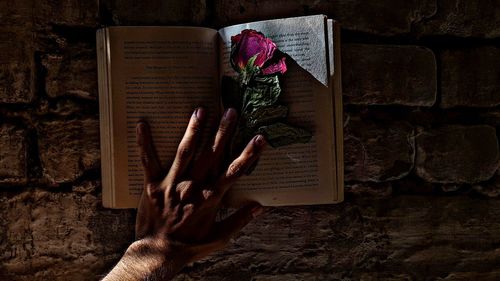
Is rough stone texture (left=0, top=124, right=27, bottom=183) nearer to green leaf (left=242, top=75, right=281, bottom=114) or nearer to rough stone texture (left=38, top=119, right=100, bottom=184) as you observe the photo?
rough stone texture (left=38, top=119, right=100, bottom=184)

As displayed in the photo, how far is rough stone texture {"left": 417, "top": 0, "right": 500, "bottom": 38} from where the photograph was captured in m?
1.60

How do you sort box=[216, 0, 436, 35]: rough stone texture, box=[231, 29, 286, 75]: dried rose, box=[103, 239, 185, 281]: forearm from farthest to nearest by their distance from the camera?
box=[216, 0, 436, 35]: rough stone texture, box=[231, 29, 286, 75]: dried rose, box=[103, 239, 185, 281]: forearm

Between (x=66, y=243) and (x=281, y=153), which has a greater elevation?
(x=281, y=153)

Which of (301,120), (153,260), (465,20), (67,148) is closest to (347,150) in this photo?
(301,120)

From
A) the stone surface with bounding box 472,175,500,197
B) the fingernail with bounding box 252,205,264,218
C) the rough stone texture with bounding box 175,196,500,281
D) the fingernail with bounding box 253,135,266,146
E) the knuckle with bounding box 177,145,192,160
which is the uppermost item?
the fingernail with bounding box 253,135,266,146

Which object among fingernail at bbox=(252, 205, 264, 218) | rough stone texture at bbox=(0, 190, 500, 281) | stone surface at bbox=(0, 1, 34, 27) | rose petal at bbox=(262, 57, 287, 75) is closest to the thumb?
fingernail at bbox=(252, 205, 264, 218)

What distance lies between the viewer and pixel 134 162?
144 cm

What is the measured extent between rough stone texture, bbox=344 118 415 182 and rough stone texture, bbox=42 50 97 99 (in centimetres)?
70

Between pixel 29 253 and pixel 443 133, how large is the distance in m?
1.16

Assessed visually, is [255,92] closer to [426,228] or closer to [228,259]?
[228,259]

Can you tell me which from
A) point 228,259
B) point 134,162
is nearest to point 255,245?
point 228,259

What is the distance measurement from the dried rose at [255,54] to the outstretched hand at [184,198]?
122 millimetres

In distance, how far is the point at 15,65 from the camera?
57.6 inches

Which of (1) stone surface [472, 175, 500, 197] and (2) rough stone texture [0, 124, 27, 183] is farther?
(1) stone surface [472, 175, 500, 197]
